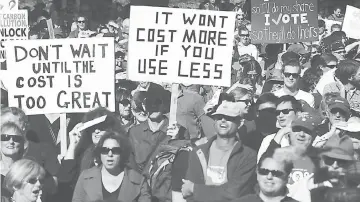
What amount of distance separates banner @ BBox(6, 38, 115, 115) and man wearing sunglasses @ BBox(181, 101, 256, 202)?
1191 millimetres

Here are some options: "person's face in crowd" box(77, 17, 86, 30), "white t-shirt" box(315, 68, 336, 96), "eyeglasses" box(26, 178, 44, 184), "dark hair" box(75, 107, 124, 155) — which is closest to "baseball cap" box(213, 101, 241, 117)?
"white t-shirt" box(315, 68, 336, 96)

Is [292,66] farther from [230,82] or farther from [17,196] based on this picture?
[17,196]

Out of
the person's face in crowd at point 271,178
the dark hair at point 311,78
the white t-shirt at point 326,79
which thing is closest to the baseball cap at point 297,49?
Result: the dark hair at point 311,78

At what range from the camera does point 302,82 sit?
13.0 m

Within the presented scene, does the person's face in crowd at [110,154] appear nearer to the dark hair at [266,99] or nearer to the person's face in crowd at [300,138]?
the dark hair at [266,99]

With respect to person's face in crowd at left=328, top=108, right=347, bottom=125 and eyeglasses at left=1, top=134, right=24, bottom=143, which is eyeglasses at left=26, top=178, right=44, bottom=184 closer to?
eyeglasses at left=1, top=134, right=24, bottom=143

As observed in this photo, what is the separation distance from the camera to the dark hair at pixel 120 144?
42.8ft

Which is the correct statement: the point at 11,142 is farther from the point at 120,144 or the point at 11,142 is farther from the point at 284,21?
the point at 284,21

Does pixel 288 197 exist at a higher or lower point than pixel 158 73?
lower

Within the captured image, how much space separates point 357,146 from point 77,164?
318 cm

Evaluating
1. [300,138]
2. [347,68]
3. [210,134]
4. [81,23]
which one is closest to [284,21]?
[347,68]

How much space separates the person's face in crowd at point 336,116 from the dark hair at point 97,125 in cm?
237

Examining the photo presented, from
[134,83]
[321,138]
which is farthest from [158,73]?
[321,138]

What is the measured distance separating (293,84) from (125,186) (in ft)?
7.30
